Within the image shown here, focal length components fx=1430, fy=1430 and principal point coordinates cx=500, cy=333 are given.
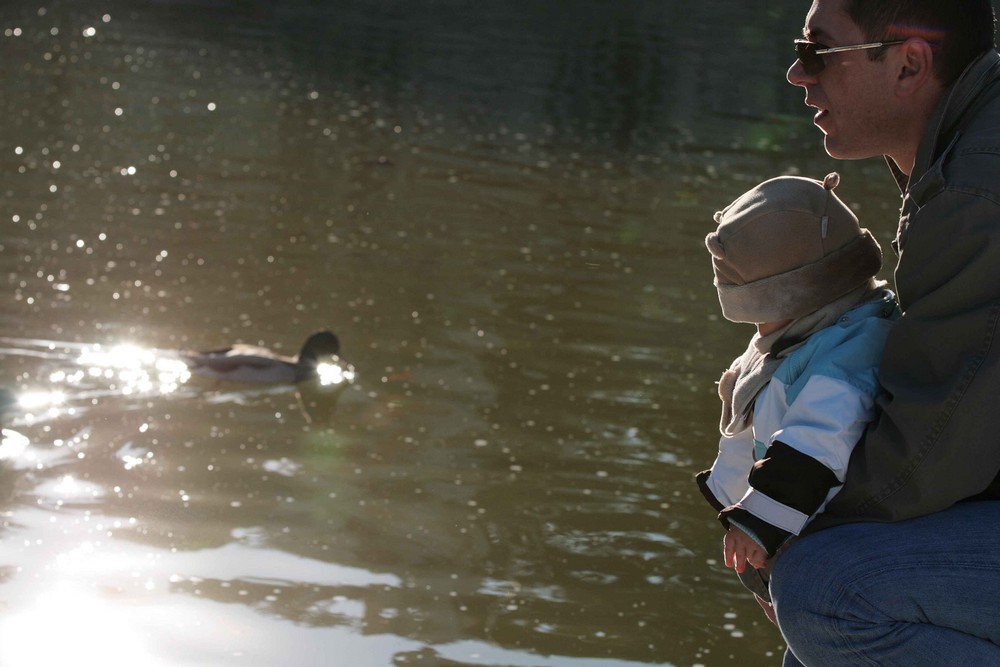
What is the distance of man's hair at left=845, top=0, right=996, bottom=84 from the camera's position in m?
3.17

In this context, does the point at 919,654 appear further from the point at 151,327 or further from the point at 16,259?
the point at 16,259

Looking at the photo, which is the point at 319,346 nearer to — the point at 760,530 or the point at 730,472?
the point at 730,472

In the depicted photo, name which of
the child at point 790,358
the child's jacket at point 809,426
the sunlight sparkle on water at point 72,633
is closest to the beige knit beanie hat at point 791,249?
the child at point 790,358

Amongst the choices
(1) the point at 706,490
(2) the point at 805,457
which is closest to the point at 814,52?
(2) the point at 805,457

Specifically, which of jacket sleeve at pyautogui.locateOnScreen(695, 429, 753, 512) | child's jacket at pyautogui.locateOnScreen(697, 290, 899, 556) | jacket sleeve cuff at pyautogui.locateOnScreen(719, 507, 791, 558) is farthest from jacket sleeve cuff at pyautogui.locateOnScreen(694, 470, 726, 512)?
jacket sleeve cuff at pyautogui.locateOnScreen(719, 507, 791, 558)

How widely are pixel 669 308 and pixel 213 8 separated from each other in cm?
2225

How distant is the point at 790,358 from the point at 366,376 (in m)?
5.54

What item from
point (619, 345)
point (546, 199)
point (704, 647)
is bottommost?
point (704, 647)

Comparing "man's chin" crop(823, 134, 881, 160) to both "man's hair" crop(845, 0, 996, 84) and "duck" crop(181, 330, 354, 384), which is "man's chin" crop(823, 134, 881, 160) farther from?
"duck" crop(181, 330, 354, 384)

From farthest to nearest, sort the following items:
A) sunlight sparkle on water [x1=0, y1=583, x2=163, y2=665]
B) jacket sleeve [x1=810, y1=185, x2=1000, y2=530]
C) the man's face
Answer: sunlight sparkle on water [x1=0, y1=583, x2=163, y2=665] < the man's face < jacket sleeve [x1=810, y1=185, x2=1000, y2=530]

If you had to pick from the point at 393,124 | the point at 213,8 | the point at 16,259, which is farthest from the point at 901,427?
the point at 213,8

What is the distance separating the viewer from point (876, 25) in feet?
10.6

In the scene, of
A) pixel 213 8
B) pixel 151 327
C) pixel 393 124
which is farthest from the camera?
pixel 213 8

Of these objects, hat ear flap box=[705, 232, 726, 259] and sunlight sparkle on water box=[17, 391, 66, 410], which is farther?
sunlight sparkle on water box=[17, 391, 66, 410]
